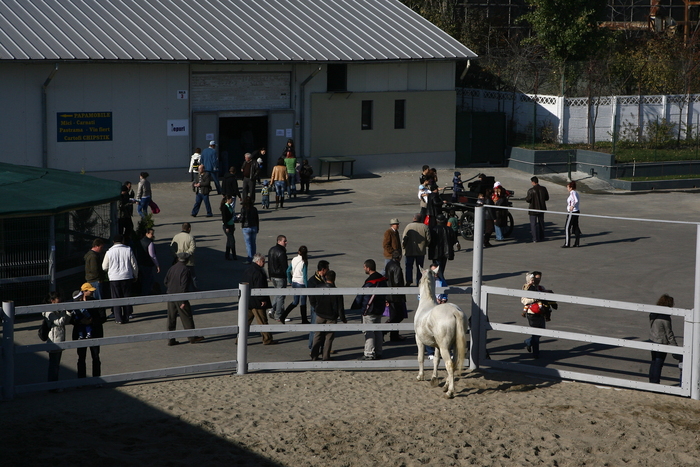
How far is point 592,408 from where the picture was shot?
10.9 m

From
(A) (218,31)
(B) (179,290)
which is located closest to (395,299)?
(B) (179,290)

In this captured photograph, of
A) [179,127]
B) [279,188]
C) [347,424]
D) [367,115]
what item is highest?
[367,115]

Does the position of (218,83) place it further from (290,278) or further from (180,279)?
(180,279)

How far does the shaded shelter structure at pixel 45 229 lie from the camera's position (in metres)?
16.1

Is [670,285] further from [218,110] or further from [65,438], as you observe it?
[218,110]

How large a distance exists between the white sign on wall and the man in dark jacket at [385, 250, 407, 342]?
59.0ft

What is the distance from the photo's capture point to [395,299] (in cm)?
1410

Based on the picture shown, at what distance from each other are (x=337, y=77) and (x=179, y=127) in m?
6.72

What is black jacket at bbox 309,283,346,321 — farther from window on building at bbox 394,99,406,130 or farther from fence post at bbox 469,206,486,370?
window on building at bbox 394,99,406,130

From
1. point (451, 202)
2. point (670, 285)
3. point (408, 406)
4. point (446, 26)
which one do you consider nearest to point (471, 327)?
point (408, 406)

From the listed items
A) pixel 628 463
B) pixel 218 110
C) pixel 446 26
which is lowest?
pixel 628 463

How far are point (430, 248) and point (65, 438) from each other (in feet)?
34.0

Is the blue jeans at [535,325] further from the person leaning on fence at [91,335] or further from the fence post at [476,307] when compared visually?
the person leaning on fence at [91,335]

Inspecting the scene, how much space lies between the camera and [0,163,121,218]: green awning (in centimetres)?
1606
